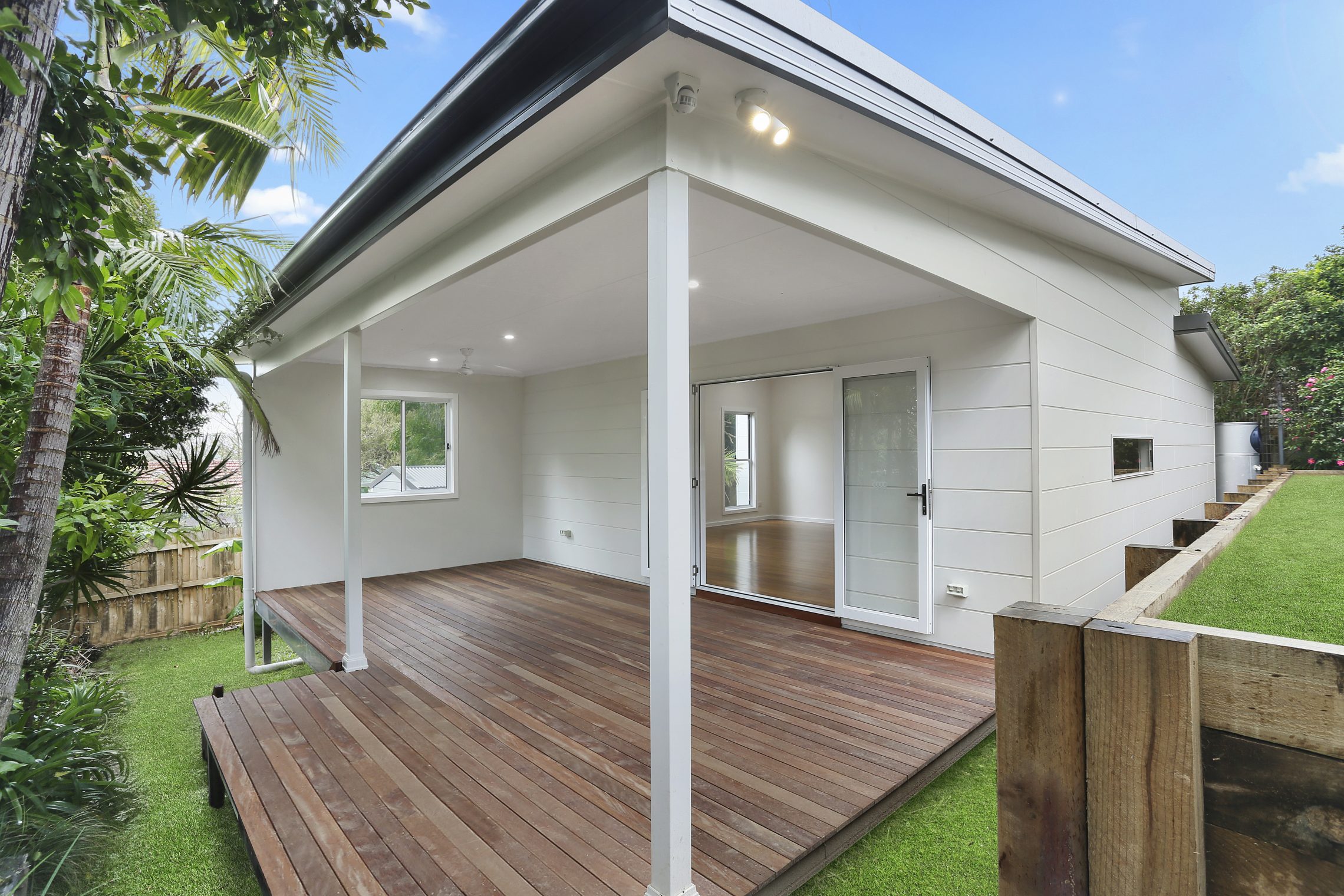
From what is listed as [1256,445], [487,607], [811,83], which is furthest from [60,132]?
[1256,445]

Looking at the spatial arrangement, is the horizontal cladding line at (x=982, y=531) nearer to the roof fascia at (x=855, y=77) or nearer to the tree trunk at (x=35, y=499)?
the roof fascia at (x=855, y=77)

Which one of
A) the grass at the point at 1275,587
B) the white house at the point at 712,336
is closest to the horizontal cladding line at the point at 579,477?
the white house at the point at 712,336

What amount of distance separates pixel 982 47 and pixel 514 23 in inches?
1940

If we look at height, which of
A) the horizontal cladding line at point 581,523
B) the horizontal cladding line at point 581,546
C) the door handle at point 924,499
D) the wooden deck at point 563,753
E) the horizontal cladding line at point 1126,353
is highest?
the horizontal cladding line at point 1126,353

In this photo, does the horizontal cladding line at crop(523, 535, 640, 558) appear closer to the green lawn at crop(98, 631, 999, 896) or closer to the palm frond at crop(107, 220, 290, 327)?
the green lawn at crop(98, 631, 999, 896)

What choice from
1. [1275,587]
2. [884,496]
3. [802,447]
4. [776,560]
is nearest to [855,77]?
[1275,587]

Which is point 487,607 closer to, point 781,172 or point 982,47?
point 781,172

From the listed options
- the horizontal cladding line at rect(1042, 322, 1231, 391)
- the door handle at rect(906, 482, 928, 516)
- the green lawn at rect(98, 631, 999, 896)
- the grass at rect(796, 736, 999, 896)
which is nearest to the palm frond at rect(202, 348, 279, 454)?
the green lawn at rect(98, 631, 999, 896)

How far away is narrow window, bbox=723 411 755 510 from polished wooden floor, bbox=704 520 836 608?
47 cm

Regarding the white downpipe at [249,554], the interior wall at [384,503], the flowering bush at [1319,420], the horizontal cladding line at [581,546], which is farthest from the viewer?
the flowering bush at [1319,420]

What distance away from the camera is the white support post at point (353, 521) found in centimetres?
381

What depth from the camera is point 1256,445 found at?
29.4ft

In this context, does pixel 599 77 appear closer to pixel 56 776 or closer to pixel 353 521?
pixel 353 521

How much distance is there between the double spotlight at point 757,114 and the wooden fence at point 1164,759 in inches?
61.5
